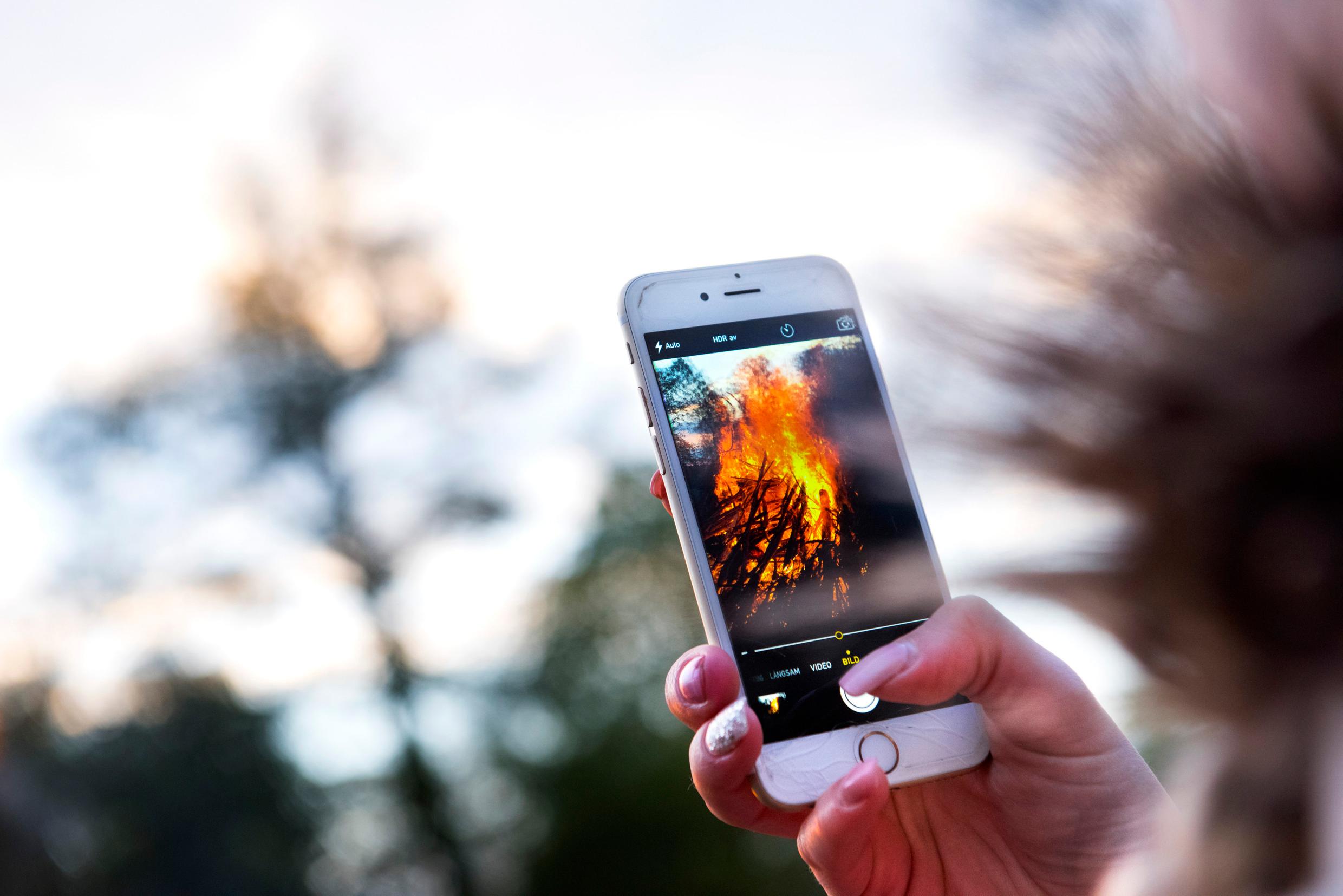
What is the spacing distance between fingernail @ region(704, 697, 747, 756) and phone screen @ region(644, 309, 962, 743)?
0.30 ft

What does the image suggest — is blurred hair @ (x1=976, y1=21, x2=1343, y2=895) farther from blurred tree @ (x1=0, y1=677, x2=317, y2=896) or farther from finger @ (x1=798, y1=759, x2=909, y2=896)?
blurred tree @ (x1=0, y1=677, x2=317, y2=896)

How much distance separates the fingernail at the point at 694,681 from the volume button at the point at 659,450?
1.01ft

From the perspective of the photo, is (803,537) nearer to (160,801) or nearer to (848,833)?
(848,833)

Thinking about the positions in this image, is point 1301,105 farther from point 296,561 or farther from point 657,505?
point 657,505

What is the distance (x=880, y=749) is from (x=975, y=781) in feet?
0.55

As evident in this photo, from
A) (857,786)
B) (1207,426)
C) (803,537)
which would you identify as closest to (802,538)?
(803,537)

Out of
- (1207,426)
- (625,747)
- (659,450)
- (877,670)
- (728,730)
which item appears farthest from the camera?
(625,747)

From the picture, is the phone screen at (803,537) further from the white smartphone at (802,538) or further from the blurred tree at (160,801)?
the blurred tree at (160,801)

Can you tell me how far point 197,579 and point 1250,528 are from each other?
8.24 m

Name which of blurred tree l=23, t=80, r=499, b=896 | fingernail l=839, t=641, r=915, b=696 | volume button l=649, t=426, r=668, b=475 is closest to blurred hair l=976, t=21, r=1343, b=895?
fingernail l=839, t=641, r=915, b=696

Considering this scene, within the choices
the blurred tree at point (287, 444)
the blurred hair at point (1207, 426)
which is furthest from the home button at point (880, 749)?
the blurred tree at point (287, 444)

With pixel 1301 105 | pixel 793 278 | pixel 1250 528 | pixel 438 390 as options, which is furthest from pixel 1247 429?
pixel 438 390

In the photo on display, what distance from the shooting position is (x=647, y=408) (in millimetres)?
1662

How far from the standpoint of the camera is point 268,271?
8.38 meters
